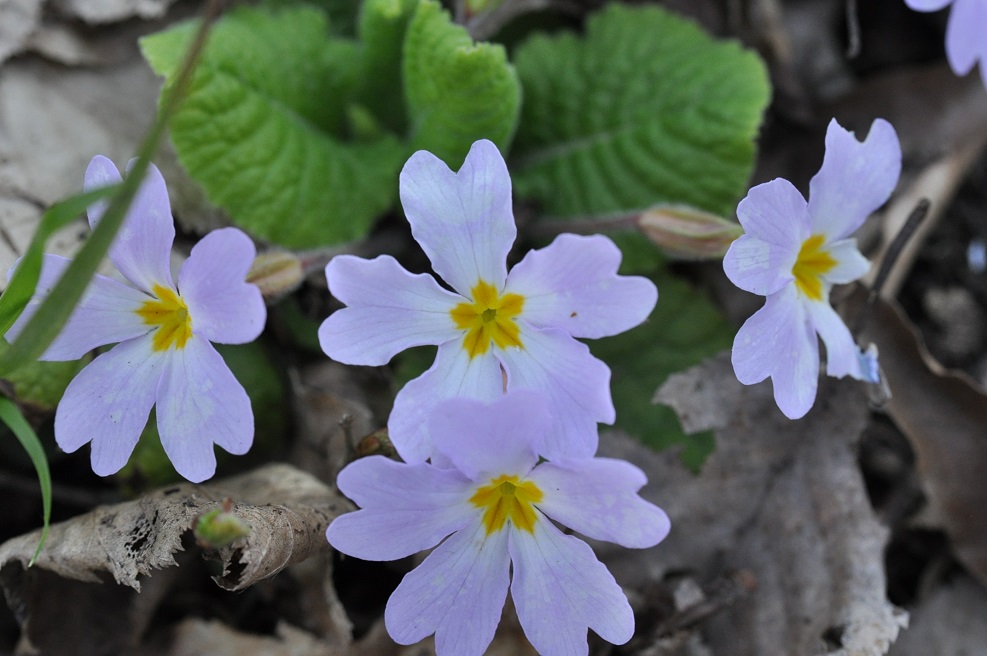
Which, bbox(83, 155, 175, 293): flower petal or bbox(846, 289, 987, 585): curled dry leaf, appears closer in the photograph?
bbox(83, 155, 175, 293): flower petal

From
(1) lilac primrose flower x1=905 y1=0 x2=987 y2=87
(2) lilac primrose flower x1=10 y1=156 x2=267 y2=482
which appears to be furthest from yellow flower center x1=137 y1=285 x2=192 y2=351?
(1) lilac primrose flower x1=905 y1=0 x2=987 y2=87

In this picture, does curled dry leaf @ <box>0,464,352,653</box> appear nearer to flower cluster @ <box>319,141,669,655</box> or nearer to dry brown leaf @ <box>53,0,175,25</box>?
flower cluster @ <box>319,141,669,655</box>

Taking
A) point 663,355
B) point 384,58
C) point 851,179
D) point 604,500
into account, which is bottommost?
point 663,355

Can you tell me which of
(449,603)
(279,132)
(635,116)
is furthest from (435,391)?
(635,116)

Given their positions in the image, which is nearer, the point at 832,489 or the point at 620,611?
the point at 620,611

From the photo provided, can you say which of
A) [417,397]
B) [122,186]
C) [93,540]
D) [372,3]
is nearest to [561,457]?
[417,397]

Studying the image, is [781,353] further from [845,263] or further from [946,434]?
[946,434]

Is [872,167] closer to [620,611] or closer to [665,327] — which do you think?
[665,327]
